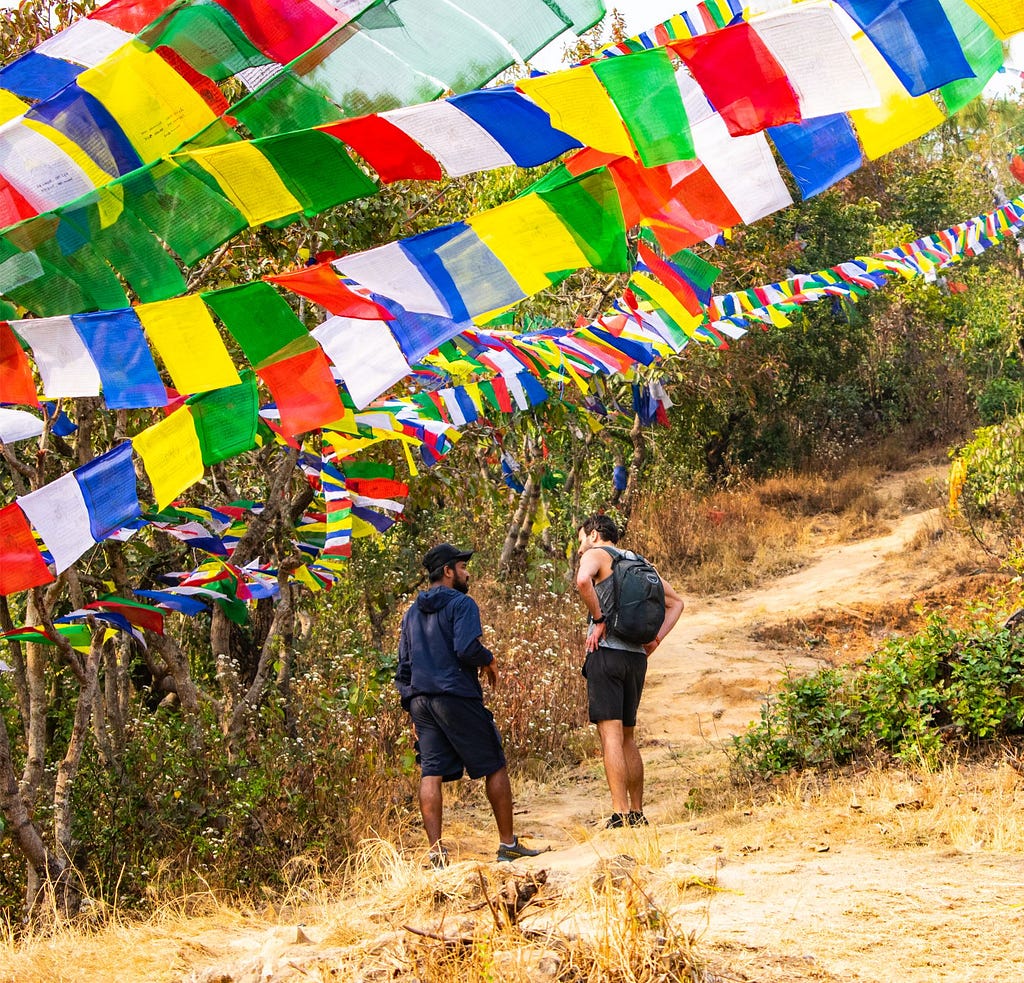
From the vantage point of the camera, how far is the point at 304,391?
409 centimetres

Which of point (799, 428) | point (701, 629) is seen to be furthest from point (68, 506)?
point (799, 428)

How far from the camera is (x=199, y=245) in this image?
3.79m

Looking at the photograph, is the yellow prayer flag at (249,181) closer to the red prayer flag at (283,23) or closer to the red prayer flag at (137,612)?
the red prayer flag at (283,23)

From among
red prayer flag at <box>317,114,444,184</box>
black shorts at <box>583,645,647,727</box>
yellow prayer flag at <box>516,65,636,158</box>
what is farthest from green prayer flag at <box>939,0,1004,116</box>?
black shorts at <box>583,645,647,727</box>

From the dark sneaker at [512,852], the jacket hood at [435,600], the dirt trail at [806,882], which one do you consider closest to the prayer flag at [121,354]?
the jacket hood at [435,600]

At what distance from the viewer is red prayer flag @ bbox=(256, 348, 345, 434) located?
13.2 ft

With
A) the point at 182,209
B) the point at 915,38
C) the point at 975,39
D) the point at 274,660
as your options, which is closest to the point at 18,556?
the point at 182,209

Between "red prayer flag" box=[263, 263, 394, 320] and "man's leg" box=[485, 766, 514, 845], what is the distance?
257cm

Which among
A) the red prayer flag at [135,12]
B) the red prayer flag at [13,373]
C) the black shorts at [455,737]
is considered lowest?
the black shorts at [455,737]

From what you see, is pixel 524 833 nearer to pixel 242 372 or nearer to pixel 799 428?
pixel 242 372

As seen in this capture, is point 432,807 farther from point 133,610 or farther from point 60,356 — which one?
point 60,356

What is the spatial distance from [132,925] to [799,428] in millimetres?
17393

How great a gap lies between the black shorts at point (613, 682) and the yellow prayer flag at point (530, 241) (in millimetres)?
2595

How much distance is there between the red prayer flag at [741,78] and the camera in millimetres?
3236
